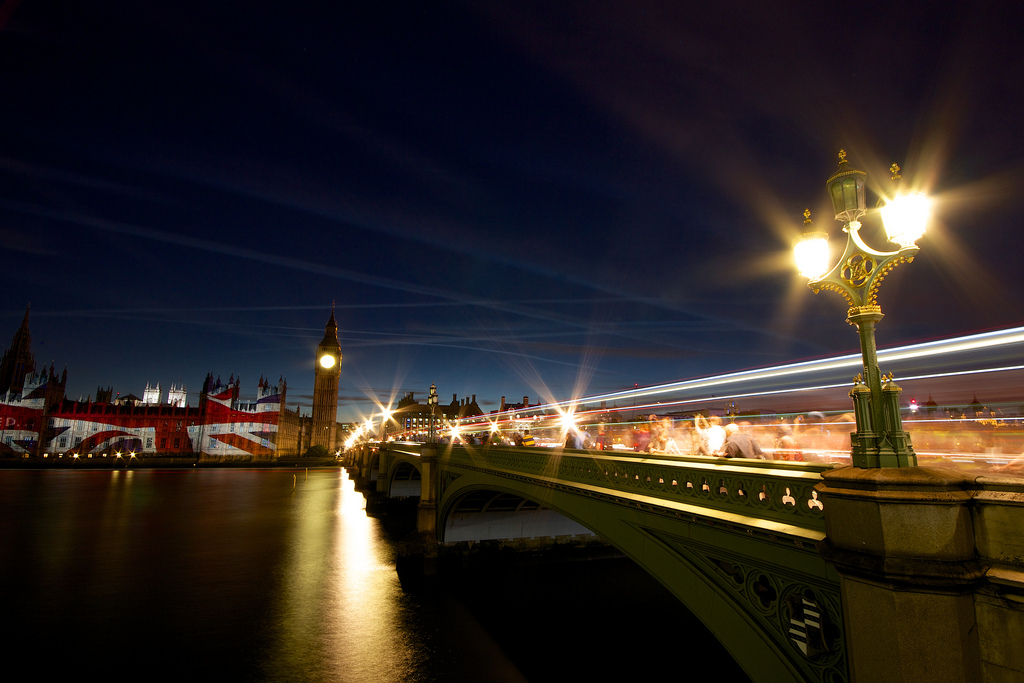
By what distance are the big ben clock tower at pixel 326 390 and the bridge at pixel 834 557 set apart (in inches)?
6151

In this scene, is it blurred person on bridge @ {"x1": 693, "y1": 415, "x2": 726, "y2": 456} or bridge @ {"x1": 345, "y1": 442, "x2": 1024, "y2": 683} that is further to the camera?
blurred person on bridge @ {"x1": 693, "y1": 415, "x2": 726, "y2": 456}

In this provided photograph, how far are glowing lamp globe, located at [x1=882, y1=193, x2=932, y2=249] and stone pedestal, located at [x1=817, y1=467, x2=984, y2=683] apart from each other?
185 centimetres

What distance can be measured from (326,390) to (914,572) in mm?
169735

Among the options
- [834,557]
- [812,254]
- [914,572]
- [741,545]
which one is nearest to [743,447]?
[741,545]

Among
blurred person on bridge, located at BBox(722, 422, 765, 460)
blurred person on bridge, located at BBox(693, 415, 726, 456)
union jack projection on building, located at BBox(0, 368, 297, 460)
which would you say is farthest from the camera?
union jack projection on building, located at BBox(0, 368, 297, 460)

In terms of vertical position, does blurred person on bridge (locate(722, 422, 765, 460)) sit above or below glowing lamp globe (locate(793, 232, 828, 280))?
below

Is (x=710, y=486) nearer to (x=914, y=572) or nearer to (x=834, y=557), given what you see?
(x=834, y=557)

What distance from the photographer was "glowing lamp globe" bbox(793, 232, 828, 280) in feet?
15.8

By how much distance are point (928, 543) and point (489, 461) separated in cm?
1485

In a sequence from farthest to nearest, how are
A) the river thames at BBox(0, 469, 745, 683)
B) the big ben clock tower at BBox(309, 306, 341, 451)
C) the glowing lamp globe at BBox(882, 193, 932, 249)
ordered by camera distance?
the big ben clock tower at BBox(309, 306, 341, 451) < the river thames at BBox(0, 469, 745, 683) < the glowing lamp globe at BBox(882, 193, 932, 249)

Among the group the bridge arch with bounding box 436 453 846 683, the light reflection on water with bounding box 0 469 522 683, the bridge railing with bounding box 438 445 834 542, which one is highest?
the bridge railing with bounding box 438 445 834 542

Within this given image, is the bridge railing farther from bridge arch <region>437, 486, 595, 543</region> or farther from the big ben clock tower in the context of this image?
the big ben clock tower

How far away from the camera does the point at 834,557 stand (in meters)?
4.10

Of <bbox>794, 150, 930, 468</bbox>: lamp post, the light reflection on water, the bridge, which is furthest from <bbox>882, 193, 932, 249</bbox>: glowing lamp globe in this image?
the light reflection on water
